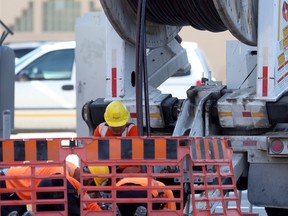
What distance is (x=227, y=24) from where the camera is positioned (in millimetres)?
8094

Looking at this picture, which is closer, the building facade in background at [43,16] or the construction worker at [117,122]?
the construction worker at [117,122]

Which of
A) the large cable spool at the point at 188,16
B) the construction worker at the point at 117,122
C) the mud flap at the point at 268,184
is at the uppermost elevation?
the large cable spool at the point at 188,16

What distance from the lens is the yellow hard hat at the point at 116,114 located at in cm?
835

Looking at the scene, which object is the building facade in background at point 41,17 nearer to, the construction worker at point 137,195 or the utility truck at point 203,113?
the utility truck at point 203,113

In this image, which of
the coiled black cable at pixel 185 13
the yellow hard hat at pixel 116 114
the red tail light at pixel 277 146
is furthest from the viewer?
the coiled black cable at pixel 185 13

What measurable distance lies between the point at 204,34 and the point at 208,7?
14.7 metres

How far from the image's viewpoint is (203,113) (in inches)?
330

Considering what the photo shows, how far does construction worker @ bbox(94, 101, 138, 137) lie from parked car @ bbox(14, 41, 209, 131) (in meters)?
8.09

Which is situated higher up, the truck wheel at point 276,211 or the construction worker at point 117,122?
the construction worker at point 117,122

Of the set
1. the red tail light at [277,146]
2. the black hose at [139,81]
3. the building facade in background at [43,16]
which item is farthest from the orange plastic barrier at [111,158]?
Result: the building facade in background at [43,16]

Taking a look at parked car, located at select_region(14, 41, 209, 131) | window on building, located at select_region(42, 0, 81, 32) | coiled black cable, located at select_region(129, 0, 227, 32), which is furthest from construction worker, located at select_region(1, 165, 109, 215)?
window on building, located at select_region(42, 0, 81, 32)

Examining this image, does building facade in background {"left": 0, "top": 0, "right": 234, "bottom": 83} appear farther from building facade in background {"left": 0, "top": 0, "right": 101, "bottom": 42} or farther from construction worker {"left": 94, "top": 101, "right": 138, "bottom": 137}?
construction worker {"left": 94, "top": 101, "right": 138, "bottom": 137}

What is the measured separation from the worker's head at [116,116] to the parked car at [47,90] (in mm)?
8178

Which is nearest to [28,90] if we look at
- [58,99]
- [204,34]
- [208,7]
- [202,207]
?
[58,99]
